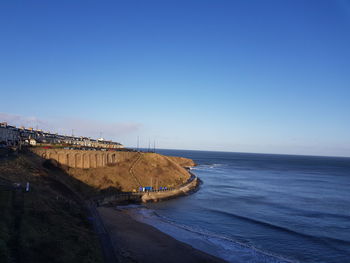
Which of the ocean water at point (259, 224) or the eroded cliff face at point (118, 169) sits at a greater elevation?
the eroded cliff face at point (118, 169)

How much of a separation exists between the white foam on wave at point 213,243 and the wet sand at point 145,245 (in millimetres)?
1989

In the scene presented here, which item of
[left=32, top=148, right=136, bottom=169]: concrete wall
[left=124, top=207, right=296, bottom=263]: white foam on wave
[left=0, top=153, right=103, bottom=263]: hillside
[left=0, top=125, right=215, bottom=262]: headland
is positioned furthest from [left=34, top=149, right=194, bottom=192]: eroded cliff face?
[left=0, top=153, right=103, bottom=263]: hillside

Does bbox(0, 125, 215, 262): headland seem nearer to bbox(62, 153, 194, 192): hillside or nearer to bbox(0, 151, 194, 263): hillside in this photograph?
bbox(0, 151, 194, 263): hillside

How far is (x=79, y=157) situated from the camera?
235ft

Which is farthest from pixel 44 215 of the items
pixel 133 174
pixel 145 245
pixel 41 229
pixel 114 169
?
pixel 133 174

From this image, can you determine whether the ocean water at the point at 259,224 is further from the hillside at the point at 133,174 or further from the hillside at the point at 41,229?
the hillside at the point at 41,229

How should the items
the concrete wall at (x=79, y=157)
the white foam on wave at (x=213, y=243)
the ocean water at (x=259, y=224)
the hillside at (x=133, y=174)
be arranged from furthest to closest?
the concrete wall at (x=79, y=157), the hillside at (x=133, y=174), the ocean water at (x=259, y=224), the white foam on wave at (x=213, y=243)

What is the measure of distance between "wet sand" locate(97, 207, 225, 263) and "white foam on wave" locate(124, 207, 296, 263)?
1.99 metres

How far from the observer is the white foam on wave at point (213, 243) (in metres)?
33.7

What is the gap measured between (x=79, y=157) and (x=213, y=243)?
4611 centimetres

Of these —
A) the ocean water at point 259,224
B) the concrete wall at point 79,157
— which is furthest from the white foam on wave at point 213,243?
the concrete wall at point 79,157

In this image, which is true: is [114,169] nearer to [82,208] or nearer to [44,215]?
[82,208]

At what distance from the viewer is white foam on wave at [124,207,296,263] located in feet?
111

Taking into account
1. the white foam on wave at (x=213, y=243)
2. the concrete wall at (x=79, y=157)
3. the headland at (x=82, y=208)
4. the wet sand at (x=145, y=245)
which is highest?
the concrete wall at (x=79, y=157)
